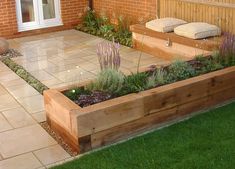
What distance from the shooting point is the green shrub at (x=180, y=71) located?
4.84m

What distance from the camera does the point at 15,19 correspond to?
31.3ft

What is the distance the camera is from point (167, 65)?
5.18m

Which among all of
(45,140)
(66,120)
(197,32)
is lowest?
(45,140)

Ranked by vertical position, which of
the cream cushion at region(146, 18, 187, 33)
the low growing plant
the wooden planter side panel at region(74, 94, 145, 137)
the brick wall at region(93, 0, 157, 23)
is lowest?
the low growing plant

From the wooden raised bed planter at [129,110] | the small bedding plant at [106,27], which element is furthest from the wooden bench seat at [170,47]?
the wooden raised bed planter at [129,110]

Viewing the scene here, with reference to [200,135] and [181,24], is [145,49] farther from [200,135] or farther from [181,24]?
[200,135]

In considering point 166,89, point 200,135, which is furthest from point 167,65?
point 200,135

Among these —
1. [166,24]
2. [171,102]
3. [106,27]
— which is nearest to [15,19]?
[106,27]

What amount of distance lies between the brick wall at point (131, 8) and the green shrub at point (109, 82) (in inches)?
153

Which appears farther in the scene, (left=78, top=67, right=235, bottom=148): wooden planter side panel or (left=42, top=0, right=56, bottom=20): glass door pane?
(left=42, top=0, right=56, bottom=20): glass door pane

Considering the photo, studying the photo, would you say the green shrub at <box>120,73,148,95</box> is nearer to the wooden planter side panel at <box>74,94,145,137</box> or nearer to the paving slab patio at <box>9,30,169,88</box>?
the wooden planter side panel at <box>74,94,145,137</box>

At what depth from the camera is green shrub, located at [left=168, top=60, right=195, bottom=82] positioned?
4.84 meters

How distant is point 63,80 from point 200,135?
2801mm

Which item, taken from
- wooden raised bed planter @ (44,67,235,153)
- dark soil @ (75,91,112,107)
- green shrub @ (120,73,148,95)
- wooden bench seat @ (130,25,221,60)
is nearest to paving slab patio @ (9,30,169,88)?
wooden bench seat @ (130,25,221,60)
